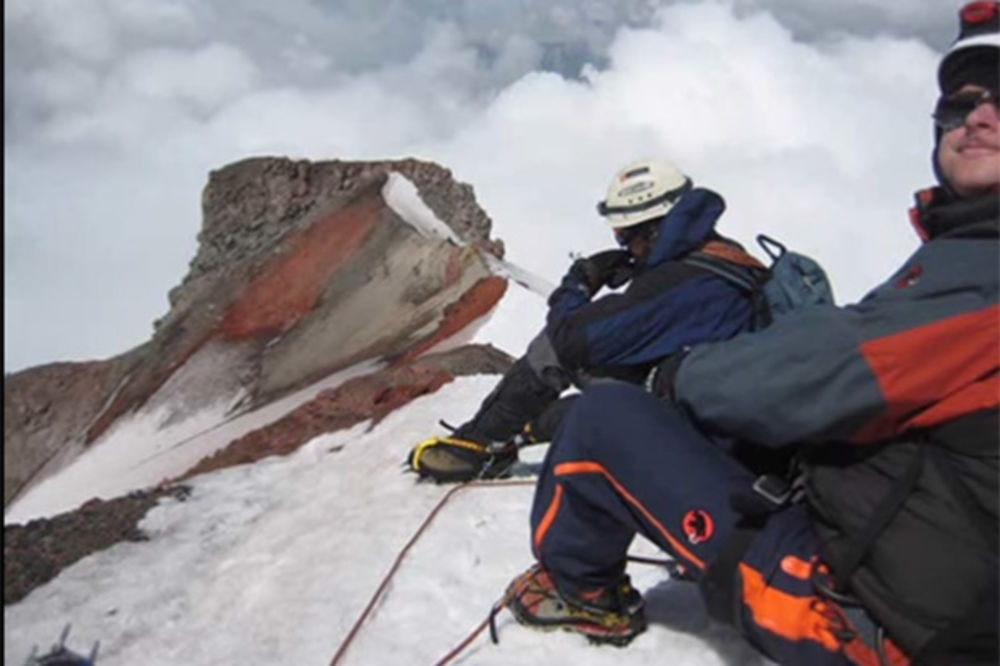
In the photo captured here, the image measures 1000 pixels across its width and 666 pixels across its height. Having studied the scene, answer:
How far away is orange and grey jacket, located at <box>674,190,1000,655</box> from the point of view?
2547mm

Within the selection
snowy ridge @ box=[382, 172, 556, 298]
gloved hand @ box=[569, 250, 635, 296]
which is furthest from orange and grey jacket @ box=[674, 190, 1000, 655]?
snowy ridge @ box=[382, 172, 556, 298]

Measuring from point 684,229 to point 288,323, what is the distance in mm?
10823

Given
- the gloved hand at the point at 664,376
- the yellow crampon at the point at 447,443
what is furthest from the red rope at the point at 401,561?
the gloved hand at the point at 664,376

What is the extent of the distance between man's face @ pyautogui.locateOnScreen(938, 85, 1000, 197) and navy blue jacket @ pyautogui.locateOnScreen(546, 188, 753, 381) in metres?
1.53

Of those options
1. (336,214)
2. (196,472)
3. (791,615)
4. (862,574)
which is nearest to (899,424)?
(862,574)

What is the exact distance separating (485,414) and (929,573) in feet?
11.9

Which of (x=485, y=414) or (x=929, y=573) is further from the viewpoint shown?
(x=485, y=414)

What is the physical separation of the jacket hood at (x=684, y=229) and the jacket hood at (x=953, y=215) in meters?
1.46

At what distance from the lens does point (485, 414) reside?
20.0 ft

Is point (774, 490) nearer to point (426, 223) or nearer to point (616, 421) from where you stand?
point (616, 421)

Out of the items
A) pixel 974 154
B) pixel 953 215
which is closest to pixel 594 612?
pixel 953 215

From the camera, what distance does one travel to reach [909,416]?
2.62m

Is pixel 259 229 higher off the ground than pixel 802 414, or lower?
higher

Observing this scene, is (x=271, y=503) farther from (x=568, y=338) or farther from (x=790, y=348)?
(x=790, y=348)
